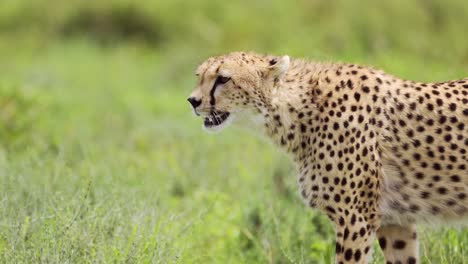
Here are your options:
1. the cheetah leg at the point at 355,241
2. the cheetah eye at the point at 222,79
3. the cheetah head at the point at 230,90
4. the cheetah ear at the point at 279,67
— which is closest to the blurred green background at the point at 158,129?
the cheetah leg at the point at 355,241

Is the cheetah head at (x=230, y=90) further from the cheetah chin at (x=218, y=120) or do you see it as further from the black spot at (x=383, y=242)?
the black spot at (x=383, y=242)

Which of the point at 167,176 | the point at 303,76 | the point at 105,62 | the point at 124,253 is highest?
the point at 105,62

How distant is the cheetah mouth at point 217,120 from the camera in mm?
3850

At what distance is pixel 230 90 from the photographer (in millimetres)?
3850

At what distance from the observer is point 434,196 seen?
3.70 metres

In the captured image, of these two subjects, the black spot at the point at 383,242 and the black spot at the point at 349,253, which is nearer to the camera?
the black spot at the point at 349,253

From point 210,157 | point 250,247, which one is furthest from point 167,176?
point 250,247

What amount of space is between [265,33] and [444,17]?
6.88 ft

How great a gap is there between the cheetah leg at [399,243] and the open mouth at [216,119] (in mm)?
762

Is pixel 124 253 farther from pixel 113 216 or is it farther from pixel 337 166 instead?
pixel 337 166

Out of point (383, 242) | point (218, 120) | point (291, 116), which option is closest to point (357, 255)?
point (383, 242)

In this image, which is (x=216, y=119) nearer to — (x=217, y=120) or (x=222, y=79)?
(x=217, y=120)

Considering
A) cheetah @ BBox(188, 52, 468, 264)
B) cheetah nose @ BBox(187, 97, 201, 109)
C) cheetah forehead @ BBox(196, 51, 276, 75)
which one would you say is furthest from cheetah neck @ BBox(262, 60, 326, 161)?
cheetah nose @ BBox(187, 97, 201, 109)

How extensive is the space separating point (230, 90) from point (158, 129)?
416cm
